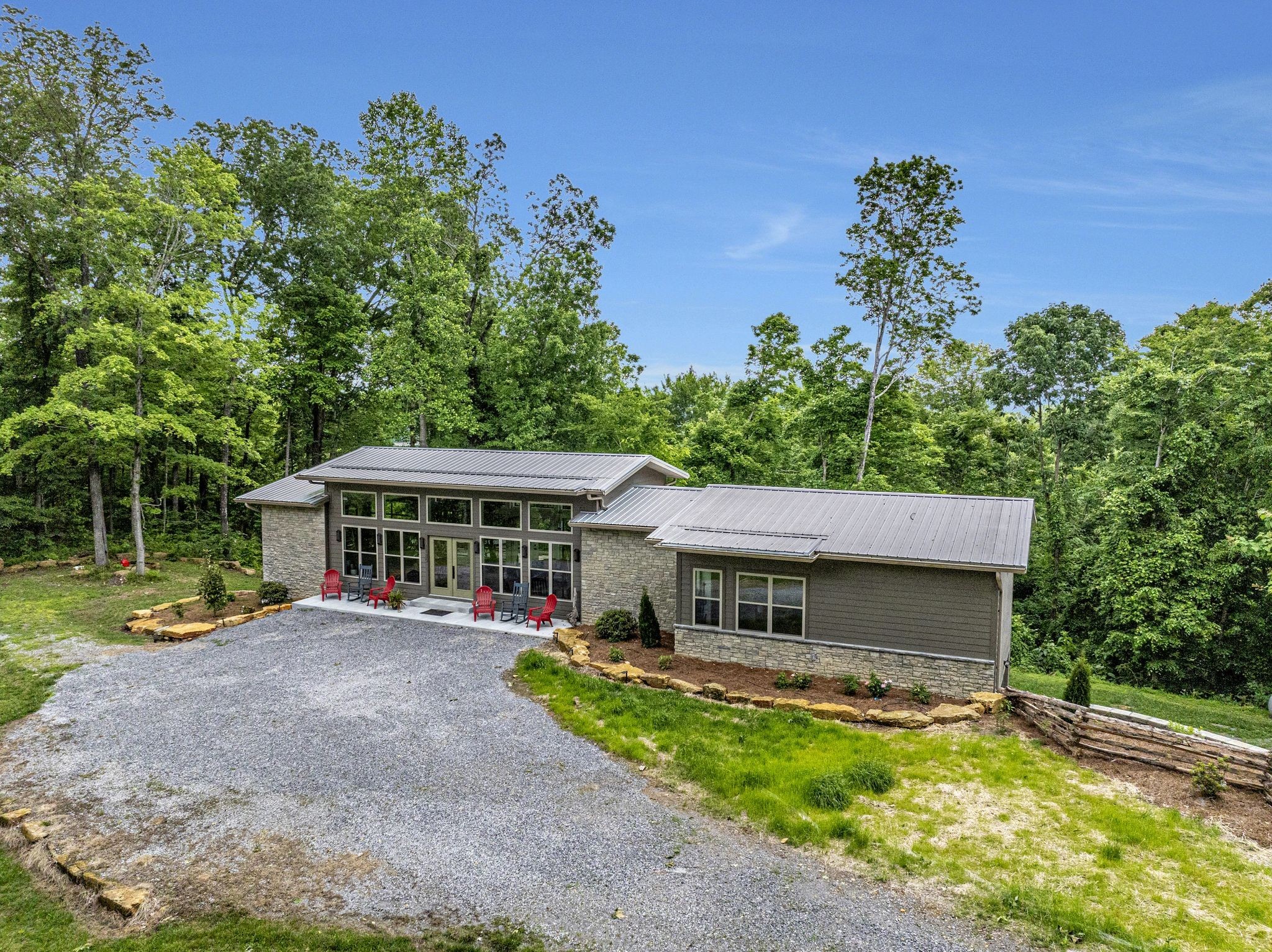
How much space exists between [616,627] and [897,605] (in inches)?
232

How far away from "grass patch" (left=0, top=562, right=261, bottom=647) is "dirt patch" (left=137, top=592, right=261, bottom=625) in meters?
0.88

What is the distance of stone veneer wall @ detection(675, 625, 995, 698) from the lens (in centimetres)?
1109

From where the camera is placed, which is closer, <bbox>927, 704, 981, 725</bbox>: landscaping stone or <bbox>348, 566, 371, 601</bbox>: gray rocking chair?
<bbox>927, 704, 981, 725</bbox>: landscaping stone

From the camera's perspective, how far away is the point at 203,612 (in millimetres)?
16516

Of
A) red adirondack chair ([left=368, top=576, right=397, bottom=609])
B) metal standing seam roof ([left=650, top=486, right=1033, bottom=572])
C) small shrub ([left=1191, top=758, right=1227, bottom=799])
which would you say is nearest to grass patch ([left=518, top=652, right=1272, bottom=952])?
small shrub ([left=1191, top=758, right=1227, bottom=799])

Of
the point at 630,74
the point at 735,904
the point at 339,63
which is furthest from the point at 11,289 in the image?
the point at 735,904

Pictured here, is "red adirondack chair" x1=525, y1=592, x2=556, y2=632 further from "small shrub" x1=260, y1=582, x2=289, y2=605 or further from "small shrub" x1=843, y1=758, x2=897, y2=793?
"small shrub" x1=843, y1=758, x2=897, y2=793

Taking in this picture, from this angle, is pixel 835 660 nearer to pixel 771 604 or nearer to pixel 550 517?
pixel 771 604

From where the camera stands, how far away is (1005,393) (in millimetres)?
27391

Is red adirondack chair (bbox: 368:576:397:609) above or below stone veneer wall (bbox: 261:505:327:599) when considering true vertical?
below

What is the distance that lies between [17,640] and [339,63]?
20699 millimetres

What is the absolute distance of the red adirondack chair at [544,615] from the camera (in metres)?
15.2

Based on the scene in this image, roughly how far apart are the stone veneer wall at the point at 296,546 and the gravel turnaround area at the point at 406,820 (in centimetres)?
637

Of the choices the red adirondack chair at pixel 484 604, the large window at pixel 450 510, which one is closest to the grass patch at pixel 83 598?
the large window at pixel 450 510
